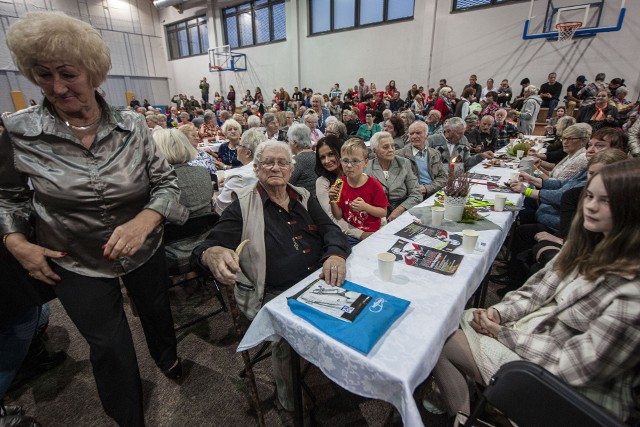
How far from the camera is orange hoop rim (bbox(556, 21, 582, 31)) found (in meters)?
7.68

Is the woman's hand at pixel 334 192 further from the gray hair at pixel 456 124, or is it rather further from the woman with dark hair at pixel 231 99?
the woman with dark hair at pixel 231 99

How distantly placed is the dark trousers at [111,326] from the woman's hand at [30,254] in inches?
2.5

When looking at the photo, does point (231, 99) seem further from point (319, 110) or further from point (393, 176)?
point (393, 176)

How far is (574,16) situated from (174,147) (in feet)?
34.5

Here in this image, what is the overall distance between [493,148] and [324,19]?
9.68 metres

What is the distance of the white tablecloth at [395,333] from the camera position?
0.93m

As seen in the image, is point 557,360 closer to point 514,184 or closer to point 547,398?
point 547,398

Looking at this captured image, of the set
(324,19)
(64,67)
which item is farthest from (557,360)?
(324,19)

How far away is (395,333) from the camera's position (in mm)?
1055

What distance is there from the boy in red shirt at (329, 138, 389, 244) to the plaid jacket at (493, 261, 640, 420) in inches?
47.6

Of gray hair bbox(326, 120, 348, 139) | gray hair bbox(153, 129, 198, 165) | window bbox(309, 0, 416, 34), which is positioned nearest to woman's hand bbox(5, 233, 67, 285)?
gray hair bbox(153, 129, 198, 165)

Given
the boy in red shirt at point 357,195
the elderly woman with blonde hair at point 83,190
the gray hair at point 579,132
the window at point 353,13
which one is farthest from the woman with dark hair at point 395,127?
the window at point 353,13

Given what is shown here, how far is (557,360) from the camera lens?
108 cm

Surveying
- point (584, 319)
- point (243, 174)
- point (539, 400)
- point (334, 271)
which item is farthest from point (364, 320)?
point (243, 174)
